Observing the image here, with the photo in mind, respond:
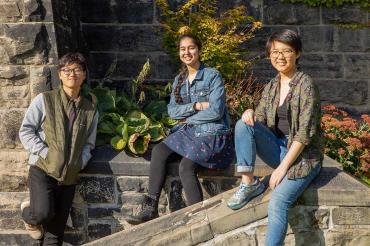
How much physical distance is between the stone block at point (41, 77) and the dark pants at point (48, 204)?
92 centimetres

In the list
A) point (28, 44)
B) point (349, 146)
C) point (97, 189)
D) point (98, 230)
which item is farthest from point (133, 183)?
point (349, 146)

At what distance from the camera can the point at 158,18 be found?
7293mm

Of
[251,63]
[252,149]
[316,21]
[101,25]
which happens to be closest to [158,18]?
[101,25]

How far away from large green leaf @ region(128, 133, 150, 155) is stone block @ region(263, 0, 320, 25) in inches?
117

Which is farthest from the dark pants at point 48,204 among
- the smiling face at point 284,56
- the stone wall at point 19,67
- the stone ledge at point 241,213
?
the smiling face at point 284,56

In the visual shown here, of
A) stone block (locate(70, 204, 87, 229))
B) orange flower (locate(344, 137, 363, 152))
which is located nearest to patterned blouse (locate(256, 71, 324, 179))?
orange flower (locate(344, 137, 363, 152))

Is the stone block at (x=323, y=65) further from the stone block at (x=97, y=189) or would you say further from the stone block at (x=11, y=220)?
the stone block at (x=11, y=220)

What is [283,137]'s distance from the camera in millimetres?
4320

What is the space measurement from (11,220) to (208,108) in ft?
7.52

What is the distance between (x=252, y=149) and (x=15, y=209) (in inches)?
102

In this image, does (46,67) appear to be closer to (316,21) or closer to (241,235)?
(241,235)

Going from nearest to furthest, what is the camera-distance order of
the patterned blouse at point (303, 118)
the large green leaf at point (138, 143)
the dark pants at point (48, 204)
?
the patterned blouse at point (303, 118) < the dark pants at point (48, 204) < the large green leaf at point (138, 143)

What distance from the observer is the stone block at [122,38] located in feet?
24.1

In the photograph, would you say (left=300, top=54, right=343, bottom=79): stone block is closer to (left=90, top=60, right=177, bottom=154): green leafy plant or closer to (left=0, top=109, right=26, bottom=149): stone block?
(left=90, top=60, right=177, bottom=154): green leafy plant
